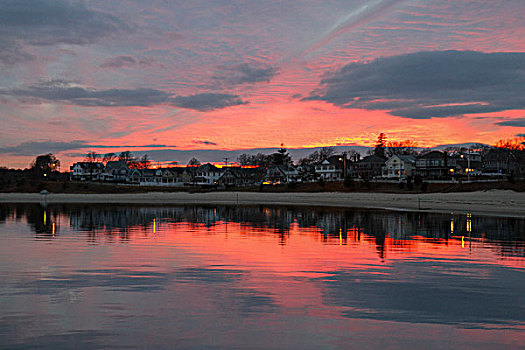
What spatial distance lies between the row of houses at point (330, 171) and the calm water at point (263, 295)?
94.1 meters

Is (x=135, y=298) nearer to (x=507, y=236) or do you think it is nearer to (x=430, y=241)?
(x=430, y=241)

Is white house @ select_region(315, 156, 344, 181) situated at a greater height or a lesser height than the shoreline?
greater

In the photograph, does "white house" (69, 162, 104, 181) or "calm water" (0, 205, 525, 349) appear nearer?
"calm water" (0, 205, 525, 349)

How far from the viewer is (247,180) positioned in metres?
162

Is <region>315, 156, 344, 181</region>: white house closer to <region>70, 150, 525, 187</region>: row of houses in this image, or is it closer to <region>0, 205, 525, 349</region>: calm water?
<region>70, 150, 525, 187</region>: row of houses

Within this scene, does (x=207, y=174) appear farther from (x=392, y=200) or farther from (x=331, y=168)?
(x=392, y=200)

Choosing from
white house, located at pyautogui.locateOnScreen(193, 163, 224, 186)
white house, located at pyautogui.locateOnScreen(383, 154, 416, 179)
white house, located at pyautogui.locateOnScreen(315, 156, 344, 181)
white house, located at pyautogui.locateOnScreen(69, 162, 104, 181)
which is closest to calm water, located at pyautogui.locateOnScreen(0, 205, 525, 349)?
white house, located at pyautogui.locateOnScreen(383, 154, 416, 179)

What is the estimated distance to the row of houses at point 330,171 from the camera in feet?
415

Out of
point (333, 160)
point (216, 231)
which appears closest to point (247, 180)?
point (333, 160)

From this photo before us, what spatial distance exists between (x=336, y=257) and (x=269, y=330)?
1097 centimetres

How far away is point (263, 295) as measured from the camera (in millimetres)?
12883

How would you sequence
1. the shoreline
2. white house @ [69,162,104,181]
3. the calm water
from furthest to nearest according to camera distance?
1. white house @ [69,162,104,181]
2. the shoreline
3. the calm water

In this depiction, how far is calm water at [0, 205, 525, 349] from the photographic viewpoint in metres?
9.23

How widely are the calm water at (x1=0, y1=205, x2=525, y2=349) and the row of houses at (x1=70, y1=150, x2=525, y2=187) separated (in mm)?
94124
